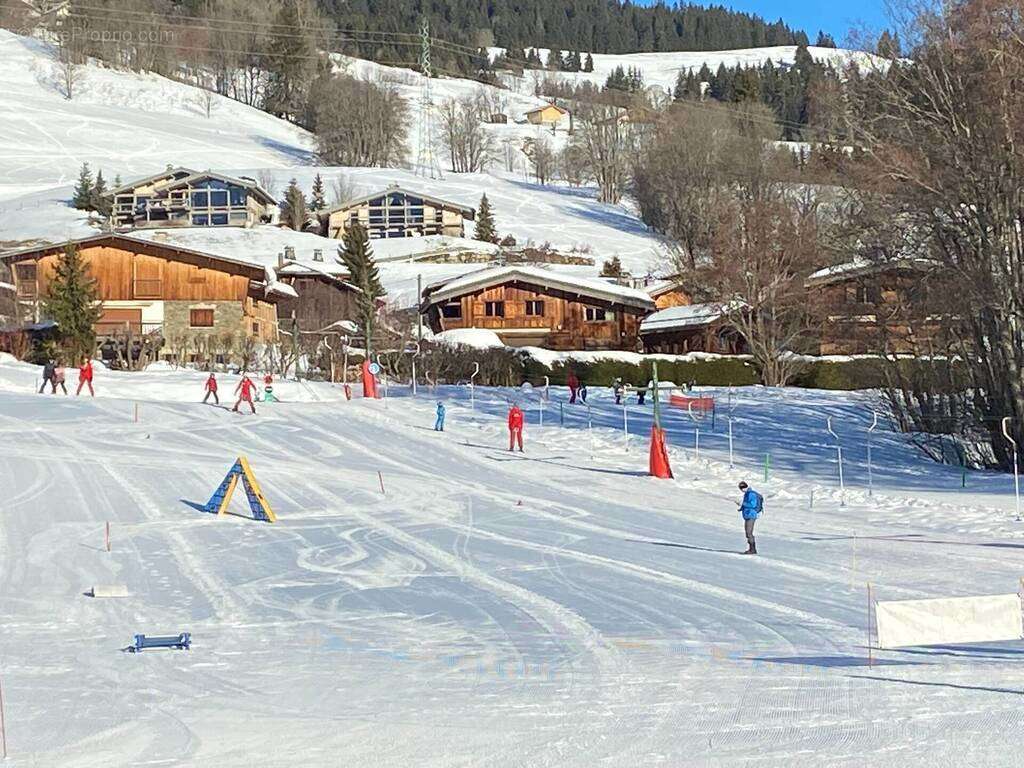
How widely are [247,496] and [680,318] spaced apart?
4971cm

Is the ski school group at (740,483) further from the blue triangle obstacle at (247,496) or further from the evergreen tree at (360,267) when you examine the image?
the evergreen tree at (360,267)

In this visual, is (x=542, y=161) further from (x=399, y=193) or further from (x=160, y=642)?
(x=160, y=642)

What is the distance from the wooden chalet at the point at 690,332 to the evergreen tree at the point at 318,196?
46.6 m

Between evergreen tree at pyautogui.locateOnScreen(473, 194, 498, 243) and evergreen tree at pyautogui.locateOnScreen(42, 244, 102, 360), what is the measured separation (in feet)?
184

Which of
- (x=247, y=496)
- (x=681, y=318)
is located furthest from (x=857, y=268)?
(x=247, y=496)

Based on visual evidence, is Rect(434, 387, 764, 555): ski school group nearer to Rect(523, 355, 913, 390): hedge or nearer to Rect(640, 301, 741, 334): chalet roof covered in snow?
Rect(523, 355, 913, 390): hedge

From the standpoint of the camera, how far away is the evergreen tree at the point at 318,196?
380 feet

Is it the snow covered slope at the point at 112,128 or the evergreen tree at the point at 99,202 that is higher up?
the snow covered slope at the point at 112,128

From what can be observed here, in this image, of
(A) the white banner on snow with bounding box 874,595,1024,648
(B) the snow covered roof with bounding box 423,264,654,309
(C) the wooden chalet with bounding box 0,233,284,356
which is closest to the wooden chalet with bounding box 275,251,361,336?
(C) the wooden chalet with bounding box 0,233,284,356

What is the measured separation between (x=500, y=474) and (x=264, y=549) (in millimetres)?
10157

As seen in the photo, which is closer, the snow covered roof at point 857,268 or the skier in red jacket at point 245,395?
the snow covered roof at point 857,268

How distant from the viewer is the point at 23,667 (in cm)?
1379

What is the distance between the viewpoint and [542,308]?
242 feet

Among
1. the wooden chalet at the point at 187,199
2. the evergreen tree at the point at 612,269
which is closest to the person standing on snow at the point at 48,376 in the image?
the evergreen tree at the point at 612,269
